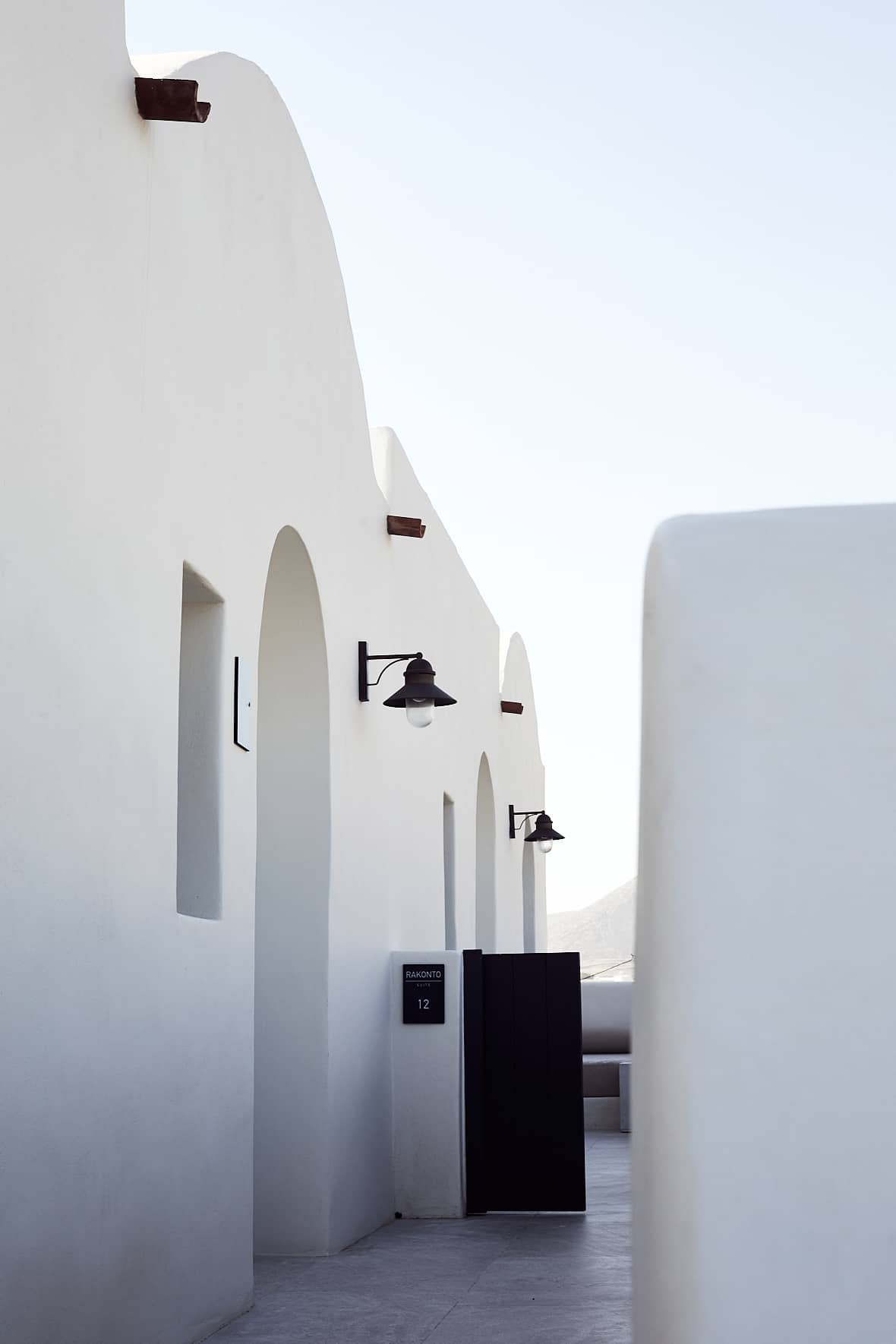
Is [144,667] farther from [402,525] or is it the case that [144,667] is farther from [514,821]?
[514,821]

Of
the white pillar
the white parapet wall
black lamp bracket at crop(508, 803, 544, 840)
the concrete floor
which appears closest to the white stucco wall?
the concrete floor

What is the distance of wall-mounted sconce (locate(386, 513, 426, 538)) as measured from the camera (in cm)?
853

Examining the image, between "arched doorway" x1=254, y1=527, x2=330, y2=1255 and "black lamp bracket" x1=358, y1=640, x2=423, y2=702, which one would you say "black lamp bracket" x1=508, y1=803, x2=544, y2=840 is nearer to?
"black lamp bracket" x1=358, y1=640, x2=423, y2=702

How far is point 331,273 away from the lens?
7.28 meters

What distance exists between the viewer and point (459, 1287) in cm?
555

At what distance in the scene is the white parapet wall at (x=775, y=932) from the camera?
2008 mm

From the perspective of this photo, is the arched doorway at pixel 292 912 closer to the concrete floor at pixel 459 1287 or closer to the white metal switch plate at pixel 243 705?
the concrete floor at pixel 459 1287

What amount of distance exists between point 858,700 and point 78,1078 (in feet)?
7.26

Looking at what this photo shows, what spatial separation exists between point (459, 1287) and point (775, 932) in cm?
402

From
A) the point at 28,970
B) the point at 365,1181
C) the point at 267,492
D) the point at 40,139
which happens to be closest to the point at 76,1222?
the point at 28,970

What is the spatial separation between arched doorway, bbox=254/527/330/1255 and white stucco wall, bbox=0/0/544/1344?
0.02 metres

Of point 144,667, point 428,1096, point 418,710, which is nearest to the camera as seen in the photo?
point 144,667

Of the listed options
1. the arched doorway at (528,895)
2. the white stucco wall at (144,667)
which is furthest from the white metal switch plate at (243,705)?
the arched doorway at (528,895)

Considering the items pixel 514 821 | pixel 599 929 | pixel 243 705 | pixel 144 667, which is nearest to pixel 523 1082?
pixel 243 705
